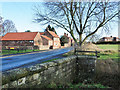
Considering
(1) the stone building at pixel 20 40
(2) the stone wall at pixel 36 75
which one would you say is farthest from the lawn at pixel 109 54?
(1) the stone building at pixel 20 40

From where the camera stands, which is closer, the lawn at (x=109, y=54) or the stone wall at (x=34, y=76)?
the stone wall at (x=34, y=76)

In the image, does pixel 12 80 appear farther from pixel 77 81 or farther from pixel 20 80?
pixel 77 81

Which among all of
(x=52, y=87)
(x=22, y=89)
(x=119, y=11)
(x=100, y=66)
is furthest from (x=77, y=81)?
(x=119, y=11)

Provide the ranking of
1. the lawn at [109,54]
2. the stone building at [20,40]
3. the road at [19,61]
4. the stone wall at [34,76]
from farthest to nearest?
the stone building at [20,40] → the lawn at [109,54] → the road at [19,61] → the stone wall at [34,76]

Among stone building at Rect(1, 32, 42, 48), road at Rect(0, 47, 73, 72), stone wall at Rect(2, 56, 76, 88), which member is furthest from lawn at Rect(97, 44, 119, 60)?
stone building at Rect(1, 32, 42, 48)

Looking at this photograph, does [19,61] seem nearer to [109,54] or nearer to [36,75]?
[36,75]

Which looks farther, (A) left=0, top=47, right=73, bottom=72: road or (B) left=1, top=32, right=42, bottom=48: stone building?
(B) left=1, top=32, right=42, bottom=48: stone building

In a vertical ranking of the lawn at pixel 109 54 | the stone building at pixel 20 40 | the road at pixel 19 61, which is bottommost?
the road at pixel 19 61

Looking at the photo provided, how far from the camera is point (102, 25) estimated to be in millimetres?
15062

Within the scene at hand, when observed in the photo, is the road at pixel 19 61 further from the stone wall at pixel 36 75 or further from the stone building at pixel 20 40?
the stone building at pixel 20 40

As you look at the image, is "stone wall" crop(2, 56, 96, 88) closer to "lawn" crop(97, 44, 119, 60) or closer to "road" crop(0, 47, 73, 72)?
"road" crop(0, 47, 73, 72)

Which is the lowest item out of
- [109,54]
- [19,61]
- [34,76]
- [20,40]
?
[19,61]

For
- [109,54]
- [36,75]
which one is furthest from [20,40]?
[36,75]

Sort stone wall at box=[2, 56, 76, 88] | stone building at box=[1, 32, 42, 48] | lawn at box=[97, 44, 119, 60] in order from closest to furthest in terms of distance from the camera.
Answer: stone wall at box=[2, 56, 76, 88] → lawn at box=[97, 44, 119, 60] → stone building at box=[1, 32, 42, 48]
